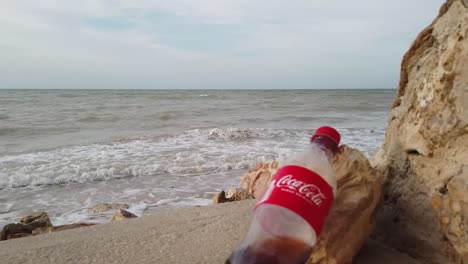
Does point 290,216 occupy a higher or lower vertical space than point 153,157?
higher

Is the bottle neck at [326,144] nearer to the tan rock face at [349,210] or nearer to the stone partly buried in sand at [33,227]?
the tan rock face at [349,210]

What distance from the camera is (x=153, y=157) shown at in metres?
6.40

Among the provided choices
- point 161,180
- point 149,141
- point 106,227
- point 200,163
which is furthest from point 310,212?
point 149,141

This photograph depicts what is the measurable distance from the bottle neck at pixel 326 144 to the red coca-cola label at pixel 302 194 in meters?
0.16

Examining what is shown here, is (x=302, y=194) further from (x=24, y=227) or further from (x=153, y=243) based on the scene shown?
(x=24, y=227)

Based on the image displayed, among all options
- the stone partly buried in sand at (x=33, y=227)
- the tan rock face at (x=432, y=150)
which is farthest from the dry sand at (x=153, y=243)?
the stone partly buried in sand at (x=33, y=227)

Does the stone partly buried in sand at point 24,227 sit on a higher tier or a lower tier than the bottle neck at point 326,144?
lower

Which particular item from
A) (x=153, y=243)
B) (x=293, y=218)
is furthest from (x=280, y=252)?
(x=153, y=243)

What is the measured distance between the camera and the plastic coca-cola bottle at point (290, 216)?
1.07m

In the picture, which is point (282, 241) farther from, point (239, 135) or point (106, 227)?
point (239, 135)

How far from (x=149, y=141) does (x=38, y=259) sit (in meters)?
6.70

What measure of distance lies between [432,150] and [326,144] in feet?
1.59

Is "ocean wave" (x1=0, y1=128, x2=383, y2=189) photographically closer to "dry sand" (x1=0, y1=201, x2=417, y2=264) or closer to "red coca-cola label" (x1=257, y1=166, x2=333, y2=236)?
"dry sand" (x1=0, y1=201, x2=417, y2=264)

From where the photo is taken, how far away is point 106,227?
241 cm
